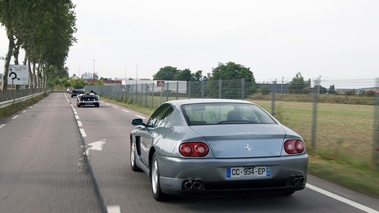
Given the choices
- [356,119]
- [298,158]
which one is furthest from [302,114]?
[298,158]

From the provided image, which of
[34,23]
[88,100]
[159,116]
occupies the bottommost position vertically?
[88,100]

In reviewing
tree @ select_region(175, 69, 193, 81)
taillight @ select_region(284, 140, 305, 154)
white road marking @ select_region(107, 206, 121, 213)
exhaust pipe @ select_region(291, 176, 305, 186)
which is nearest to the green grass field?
exhaust pipe @ select_region(291, 176, 305, 186)

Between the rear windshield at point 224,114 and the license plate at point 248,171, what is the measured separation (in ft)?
2.74

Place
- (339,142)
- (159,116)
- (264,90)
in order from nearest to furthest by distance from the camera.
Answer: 1. (159,116)
2. (339,142)
3. (264,90)

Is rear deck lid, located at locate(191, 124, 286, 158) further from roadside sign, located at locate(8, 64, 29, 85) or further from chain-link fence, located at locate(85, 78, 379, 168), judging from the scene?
roadside sign, located at locate(8, 64, 29, 85)

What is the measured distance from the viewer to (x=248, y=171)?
498 cm

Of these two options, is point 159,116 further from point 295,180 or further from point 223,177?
point 295,180

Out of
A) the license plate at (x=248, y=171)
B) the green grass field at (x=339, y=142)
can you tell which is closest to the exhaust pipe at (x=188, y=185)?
the license plate at (x=248, y=171)

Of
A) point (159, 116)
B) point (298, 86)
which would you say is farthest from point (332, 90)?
point (159, 116)

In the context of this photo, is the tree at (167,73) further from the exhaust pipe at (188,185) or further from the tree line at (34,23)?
the exhaust pipe at (188,185)

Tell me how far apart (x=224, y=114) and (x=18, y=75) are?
122ft

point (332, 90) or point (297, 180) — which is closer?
point (297, 180)

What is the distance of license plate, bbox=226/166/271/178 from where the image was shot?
494 cm

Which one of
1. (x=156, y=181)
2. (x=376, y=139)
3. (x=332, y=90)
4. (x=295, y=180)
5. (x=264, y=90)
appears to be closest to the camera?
(x=295, y=180)
